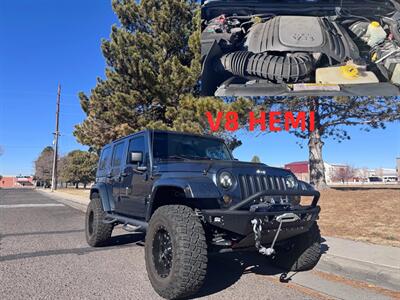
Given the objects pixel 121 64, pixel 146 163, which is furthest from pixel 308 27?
pixel 121 64

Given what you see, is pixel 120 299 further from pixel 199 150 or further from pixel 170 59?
pixel 170 59

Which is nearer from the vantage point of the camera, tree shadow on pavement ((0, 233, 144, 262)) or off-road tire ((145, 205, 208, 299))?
off-road tire ((145, 205, 208, 299))

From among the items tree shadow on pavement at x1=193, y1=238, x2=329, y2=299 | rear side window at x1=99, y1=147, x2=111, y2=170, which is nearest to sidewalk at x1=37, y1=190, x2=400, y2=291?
tree shadow on pavement at x1=193, y1=238, x2=329, y2=299

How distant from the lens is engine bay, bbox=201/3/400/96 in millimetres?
8984

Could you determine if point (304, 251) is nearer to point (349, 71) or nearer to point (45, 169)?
point (349, 71)

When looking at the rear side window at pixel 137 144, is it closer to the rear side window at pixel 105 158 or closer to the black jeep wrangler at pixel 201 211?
the black jeep wrangler at pixel 201 211

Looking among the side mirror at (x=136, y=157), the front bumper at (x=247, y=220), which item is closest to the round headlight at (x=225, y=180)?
the front bumper at (x=247, y=220)

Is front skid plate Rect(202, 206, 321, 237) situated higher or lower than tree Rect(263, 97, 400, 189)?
lower

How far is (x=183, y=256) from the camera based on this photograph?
3779 millimetres

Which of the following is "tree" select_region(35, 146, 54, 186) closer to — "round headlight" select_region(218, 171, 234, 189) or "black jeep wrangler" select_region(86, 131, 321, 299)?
"black jeep wrangler" select_region(86, 131, 321, 299)

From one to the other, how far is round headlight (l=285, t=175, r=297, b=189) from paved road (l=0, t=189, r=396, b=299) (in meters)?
1.25

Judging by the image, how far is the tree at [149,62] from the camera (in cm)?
1560

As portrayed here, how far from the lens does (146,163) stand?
525 cm

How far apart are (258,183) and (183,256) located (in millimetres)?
1277
